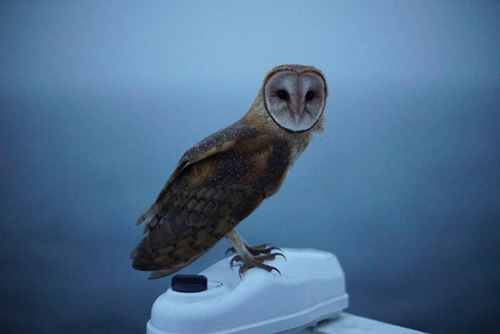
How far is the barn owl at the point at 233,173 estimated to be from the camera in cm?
86

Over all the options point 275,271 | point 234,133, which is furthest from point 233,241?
point 234,133

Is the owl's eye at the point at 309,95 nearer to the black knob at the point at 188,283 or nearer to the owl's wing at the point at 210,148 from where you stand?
the owl's wing at the point at 210,148

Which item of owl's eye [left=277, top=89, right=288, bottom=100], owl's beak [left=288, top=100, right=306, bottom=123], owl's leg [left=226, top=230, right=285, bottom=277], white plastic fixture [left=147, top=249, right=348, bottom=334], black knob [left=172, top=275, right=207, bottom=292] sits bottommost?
white plastic fixture [left=147, top=249, right=348, bottom=334]

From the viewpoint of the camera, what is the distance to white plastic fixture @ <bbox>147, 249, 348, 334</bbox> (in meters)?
0.79

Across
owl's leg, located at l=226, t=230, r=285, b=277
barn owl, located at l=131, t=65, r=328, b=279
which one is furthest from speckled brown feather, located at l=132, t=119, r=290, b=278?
owl's leg, located at l=226, t=230, r=285, b=277

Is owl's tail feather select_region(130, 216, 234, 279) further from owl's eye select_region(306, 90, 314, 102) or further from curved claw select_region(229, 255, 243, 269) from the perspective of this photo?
owl's eye select_region(306, 90, 314, 102)

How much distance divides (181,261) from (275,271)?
189 millimetres

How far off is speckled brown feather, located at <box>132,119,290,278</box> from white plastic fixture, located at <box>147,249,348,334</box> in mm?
80

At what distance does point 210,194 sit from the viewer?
2.87ft

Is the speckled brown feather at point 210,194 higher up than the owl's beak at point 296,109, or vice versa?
the owl's beak at point 296,109

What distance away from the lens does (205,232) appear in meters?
0.86

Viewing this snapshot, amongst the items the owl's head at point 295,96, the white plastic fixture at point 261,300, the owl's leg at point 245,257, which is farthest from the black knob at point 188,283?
the owl's head at point 295,96

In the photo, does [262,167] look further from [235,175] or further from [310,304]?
[310,304]

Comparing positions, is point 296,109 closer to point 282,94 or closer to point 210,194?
point 282,94
